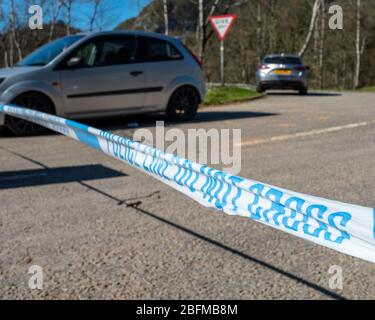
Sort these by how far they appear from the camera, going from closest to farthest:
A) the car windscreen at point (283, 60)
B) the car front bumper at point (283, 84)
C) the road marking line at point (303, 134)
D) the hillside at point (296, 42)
→ the road marking line at point (303, 134), the car front bumper at point (283, 84), the car windscreen at point (283, 60), the hillside at point (296, 42)

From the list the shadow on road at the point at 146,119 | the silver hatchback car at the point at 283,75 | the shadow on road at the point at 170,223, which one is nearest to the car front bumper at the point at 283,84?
the silver hatchback car at the point at 283,75

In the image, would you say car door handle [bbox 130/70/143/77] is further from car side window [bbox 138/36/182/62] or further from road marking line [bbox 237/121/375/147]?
road marking line [bbox 237/121/375/147]

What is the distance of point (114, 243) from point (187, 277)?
0.78 m

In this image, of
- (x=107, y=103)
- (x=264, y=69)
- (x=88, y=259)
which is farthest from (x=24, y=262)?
(x=264, y=69)

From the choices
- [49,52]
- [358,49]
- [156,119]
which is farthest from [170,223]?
[358,49]

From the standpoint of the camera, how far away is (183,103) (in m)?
10.6

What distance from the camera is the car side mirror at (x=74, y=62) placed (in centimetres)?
910

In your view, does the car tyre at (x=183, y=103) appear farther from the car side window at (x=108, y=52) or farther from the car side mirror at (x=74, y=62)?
the car side mirror at (x=74, y=62)

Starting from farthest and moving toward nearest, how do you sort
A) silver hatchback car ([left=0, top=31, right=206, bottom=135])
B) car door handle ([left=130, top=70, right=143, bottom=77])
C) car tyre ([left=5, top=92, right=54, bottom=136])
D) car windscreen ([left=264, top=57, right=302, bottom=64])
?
car windscreen ([left=264, top=57, right=302, bottom=64]) < car door handle ([left=130, top=70, right=143, bottom=77]) < silver hatchback car ([left=0, top=31, right=206, bottom=135]) < car tyre ([left=5, top=92, right=54, bottom=136])

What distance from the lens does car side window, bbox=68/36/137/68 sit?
31.1ft

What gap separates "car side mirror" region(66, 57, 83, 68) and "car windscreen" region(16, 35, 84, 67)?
345 mm

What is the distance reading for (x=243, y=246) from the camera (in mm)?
3613

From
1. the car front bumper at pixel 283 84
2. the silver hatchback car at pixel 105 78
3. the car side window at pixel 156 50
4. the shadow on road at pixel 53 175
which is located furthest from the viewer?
the car front bumper at pixel 283 84

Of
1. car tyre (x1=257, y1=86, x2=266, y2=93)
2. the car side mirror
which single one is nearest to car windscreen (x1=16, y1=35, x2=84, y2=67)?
the car side mirror
